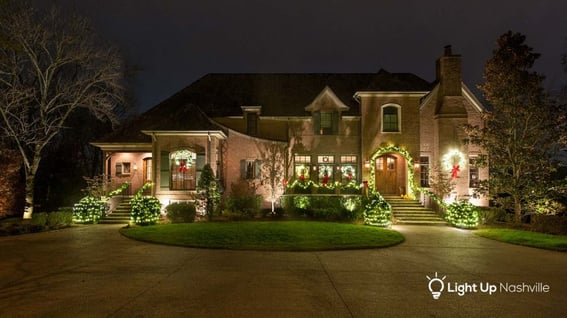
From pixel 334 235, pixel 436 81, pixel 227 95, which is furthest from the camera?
pixel 227 95

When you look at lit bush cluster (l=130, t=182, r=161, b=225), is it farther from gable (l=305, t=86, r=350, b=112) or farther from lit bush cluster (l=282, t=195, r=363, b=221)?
gable (l=305, t=86, r=350, b=112)

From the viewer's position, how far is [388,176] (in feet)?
83.3

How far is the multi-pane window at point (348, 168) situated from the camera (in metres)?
25.6

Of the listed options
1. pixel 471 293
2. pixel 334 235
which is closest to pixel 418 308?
pixel 471 293

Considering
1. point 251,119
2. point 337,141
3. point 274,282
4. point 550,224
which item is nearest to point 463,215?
point 550,224

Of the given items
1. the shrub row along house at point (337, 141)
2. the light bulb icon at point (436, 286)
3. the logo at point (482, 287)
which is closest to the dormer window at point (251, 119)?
the shrub row along house at point (337, 141)

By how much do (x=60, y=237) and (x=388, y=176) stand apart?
18128 mm

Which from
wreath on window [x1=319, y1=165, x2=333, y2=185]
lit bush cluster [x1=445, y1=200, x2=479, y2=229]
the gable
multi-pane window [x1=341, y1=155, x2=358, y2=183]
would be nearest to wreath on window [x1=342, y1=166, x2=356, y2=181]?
multi-pane window [x1=341, y1=155, x2=358, y2=183]

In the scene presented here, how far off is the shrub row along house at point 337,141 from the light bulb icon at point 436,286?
14749 millimetres

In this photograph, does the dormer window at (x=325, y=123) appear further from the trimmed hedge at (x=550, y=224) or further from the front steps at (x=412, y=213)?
the trimmed hedge at (x=550, y=224)

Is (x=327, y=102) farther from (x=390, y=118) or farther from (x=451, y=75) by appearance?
(x=451, y=75)

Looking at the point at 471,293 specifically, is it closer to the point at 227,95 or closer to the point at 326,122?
the point at 326,122

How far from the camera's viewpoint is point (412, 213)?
22.0 meters

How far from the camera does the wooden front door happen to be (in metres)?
25.3
